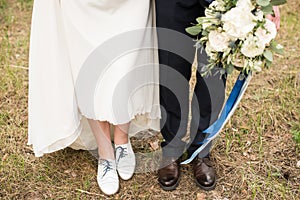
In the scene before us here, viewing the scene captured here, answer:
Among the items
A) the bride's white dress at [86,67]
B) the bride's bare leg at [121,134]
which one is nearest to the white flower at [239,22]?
the bride's white dress at [86,67]

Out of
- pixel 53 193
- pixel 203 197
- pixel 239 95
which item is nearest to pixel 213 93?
pixel 239 95

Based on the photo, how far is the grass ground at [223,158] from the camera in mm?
3023

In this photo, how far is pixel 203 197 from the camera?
2.99 metres

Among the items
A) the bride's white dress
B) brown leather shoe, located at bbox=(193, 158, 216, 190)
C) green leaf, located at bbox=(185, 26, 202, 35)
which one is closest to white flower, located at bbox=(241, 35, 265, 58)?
green leaf, located at bbox=(185, 26, 202, 35)

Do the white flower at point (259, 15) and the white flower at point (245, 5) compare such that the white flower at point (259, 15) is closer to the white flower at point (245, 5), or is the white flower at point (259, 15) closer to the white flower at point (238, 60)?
the white flower at point (245, 5)

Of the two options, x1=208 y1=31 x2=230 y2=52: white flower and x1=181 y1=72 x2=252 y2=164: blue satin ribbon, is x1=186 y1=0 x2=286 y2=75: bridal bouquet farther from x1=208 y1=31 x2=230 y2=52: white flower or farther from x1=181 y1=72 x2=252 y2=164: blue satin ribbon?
x1=181 y1=72 x2=252 y2=164: blue satin ribbon

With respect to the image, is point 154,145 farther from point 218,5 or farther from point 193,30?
point 218,5

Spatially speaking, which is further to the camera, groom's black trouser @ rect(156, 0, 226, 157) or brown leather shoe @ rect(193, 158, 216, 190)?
brown leather shoe @ rect(193, 158, 216, 190)

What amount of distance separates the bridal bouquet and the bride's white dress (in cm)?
44

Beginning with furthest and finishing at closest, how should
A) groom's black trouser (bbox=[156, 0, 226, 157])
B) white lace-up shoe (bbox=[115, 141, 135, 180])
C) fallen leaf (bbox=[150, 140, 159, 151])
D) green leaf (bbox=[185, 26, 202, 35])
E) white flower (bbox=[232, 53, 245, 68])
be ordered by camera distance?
fallen leaf (bbox=[150, 140, 159, 151]), white lace-up shoe (bbox=[115, 141, 135, 180]), groom's black trouser (bbox=[156, 0, 226, 157]), green leaf (bbox=[185, 26, 202, 35]), white flower (bbox=[232, 53, 245, 68])

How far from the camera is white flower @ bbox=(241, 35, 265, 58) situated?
7.23 ft

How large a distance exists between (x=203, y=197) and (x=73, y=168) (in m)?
0.86

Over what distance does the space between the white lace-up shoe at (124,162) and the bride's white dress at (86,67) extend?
0.28 metres

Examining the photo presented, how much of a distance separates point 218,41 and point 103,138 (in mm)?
1116
